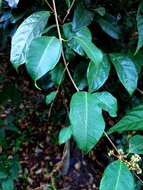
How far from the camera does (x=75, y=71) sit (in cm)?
99

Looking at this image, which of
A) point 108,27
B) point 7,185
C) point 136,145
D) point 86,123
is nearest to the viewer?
point 86,123

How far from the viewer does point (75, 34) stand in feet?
2.67

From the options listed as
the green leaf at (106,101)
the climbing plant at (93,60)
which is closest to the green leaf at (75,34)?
the climbing plant at (93,60)

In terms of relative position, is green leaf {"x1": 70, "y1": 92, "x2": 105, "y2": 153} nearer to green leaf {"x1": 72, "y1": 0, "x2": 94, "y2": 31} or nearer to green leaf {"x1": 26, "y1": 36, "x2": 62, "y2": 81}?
green leaf {"x1": 26, "y1": 36, "x2": 62, "y2": 81}

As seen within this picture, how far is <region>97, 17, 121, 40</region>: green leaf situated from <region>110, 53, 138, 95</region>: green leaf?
9cm

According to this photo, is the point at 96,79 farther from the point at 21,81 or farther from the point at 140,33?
the point at 21,81

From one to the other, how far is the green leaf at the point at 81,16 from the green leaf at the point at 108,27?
0.06 m

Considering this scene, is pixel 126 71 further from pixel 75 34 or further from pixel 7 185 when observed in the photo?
pixel 7 185

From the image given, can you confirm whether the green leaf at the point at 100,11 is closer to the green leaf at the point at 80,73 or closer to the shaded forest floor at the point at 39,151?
the green leaf at the point at 80,73

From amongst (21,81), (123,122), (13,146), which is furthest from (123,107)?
(123,122)

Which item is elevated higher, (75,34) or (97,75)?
(75,34)

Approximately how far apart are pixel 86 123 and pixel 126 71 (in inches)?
12.0

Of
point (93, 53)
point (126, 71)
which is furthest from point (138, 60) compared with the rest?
point (93, 53)

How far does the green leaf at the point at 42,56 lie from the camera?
0.67 metres
